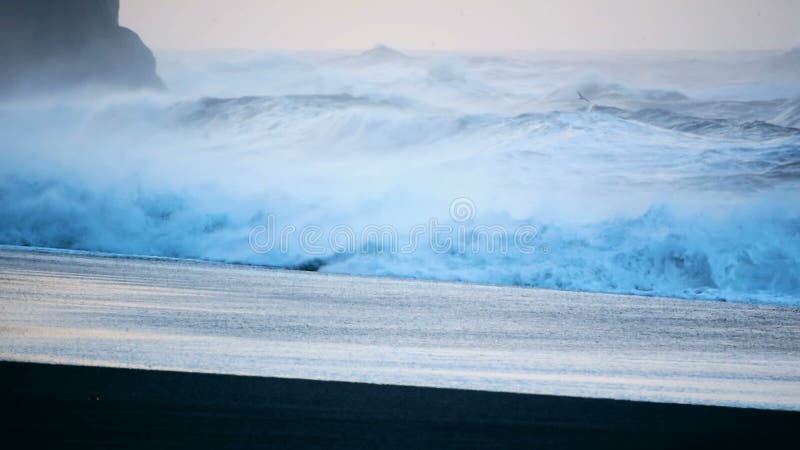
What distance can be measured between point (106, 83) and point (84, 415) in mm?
35046

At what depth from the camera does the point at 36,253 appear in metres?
27.9

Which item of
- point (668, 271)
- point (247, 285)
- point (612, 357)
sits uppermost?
point (668, 271)

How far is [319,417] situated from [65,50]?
118 ft

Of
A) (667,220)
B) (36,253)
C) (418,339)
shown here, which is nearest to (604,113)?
(667,220)

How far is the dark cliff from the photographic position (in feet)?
131

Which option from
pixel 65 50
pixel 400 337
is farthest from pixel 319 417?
pixel 65 50

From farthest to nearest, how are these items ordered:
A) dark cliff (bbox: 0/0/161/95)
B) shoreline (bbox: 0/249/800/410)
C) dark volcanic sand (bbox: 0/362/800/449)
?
dark cliff (bbox: 0/0/161/95), shoreline (bbox: 0/249/800/410), dark volcanic sand (bbox: 0/362/800/449)

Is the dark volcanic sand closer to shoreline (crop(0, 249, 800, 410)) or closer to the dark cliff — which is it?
shoreline (crop(0, 249, 800, 410))

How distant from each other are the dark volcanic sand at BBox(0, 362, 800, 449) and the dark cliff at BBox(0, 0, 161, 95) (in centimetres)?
3188

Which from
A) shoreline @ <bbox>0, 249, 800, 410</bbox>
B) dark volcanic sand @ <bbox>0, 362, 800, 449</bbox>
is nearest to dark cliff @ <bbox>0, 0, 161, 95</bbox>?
shoreline @ <bbox>0, 249, 800, 410</bbox>

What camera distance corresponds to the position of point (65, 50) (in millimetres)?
41062

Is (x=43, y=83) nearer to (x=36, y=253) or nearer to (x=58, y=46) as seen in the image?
(x=58, y=46)

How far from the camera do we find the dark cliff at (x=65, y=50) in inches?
1566

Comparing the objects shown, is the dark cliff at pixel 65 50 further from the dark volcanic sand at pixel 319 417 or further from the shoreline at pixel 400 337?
the dark volcanic sand at pixel 319 417
